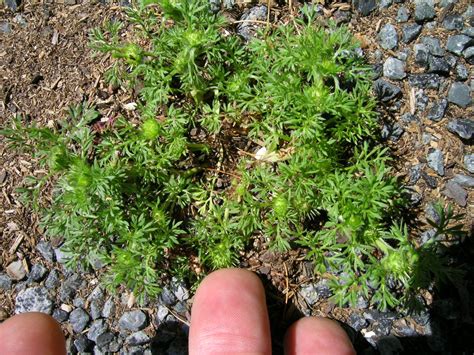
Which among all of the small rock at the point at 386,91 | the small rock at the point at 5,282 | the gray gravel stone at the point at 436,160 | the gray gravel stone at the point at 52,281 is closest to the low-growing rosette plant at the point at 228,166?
the small rock at the point at 386,91

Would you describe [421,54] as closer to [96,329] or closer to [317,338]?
[317,338]

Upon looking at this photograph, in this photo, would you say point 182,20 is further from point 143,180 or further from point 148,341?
point 148,341

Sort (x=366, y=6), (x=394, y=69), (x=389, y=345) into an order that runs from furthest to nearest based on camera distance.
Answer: (x=366, y=6) → (x=394, y=69) → (x=389, y=345)

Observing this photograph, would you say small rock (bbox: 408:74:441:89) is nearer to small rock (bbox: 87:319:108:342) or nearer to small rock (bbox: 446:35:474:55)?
small rock (bbox: 446:35:474:55)

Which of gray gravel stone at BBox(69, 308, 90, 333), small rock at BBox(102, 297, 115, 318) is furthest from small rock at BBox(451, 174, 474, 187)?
gray gravel stone at BBox(69, 308, 90, 333)

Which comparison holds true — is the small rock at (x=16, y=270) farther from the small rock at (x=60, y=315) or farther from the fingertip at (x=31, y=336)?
the fingertip at (x=31, y=336)

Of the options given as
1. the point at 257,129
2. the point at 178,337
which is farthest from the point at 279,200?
the point at 178,337

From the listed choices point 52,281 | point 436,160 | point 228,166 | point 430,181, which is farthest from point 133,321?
point 436,160
